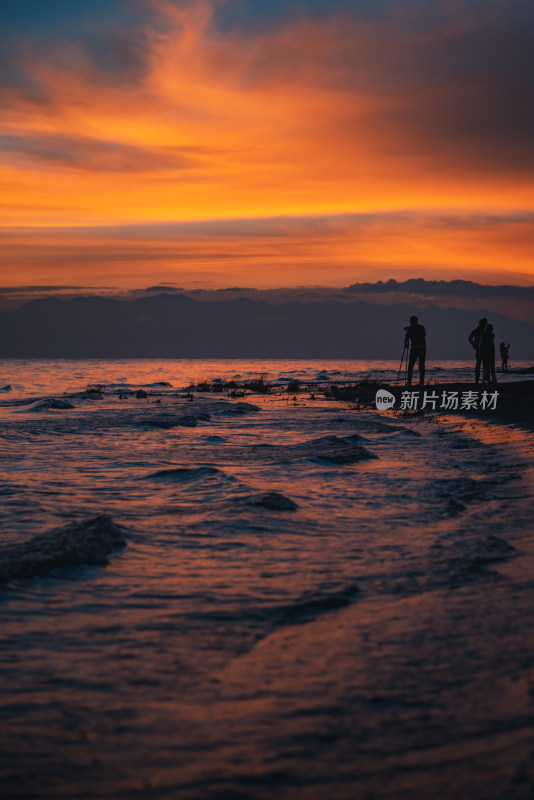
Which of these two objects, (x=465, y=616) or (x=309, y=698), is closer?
(x=309, y=698)

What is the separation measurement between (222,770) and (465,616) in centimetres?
206

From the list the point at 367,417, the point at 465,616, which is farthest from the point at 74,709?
the point at 367,417

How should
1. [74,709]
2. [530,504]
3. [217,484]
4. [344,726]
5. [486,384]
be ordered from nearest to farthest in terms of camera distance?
[344,726], [74,709], [530,504], [217,484], [486,384]

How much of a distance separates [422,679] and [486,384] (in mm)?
26926

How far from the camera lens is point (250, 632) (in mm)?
3926

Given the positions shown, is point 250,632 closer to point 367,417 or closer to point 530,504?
point 530,504

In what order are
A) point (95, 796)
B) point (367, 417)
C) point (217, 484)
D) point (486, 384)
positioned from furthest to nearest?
point (486, 384)
point (367, 417)
point (217, 484)
point (95, 796)

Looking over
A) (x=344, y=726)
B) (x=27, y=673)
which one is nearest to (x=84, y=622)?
(x=27, y=673)

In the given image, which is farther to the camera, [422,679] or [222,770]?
[422,679]

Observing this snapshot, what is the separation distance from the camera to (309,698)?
3107 millimetres

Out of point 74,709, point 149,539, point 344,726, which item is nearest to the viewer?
point 344,726

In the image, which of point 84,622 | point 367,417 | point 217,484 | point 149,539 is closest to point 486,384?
point 367,417

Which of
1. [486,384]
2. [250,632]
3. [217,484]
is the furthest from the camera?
[486,384]

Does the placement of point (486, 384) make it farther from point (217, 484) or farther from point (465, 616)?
point (465, 616)
